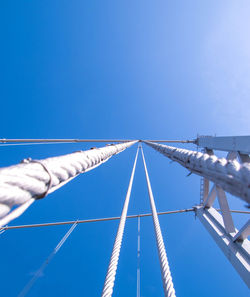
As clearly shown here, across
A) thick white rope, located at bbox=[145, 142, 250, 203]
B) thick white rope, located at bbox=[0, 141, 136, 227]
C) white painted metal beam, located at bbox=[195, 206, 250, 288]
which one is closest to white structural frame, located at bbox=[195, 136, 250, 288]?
white painted metal beam, located at bbox=[195, 206, 250, 288]

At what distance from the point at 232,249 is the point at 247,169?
4176 mm

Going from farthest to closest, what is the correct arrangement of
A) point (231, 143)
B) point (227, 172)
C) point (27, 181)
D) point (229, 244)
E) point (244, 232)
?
A: 1. point (231, 143)
2. point (229, 244)
3. point (244, 232)
4. point (227, 172)
5. point (27, 181)

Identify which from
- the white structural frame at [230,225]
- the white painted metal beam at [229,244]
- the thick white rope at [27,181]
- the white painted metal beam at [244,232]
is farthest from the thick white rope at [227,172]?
the white painted metal beam at [229,244]

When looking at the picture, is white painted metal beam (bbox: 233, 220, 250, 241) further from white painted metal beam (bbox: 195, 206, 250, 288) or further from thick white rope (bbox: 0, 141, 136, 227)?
thick white rope (bbox: 0, 141, 136, 227)

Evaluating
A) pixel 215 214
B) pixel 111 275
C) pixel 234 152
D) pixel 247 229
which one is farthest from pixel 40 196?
pixel 215 214

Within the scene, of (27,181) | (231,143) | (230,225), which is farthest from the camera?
(231,143)

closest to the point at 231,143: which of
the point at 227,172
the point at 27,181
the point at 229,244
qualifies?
the point at 229,244

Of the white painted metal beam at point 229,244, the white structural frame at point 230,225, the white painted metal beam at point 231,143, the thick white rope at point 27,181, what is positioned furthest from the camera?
the white painted metal beam at point 231,143

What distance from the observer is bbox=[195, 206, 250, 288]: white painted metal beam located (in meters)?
3.95

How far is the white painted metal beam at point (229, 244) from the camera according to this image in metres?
3.95

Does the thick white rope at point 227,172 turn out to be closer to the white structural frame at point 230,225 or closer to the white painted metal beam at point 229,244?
the white structural frame at point 230,225

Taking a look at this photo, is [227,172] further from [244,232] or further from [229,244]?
[229,244]

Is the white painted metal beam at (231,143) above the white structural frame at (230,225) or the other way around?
above

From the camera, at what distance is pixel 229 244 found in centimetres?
452
